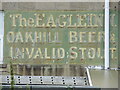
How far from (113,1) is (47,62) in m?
3.04

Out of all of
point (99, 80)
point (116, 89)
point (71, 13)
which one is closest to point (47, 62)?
point (71, 13)

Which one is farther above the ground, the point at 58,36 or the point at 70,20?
the point at 70,20

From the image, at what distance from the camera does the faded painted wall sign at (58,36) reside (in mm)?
9626

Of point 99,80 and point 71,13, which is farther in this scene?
point 71,13

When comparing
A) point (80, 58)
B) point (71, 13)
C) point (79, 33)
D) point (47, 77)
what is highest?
point (71, 13)

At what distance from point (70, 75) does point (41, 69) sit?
1001 millimetres

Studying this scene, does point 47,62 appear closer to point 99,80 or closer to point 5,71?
point 5,71

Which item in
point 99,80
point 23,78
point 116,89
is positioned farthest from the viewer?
point 23,78

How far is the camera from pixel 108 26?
376 inches

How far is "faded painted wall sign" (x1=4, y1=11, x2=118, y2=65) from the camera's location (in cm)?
963

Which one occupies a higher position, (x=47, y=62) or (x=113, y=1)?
Result: (x=113, y=1)

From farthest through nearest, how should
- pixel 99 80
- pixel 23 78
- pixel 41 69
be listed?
pixel 41 69 < pixel 23 78 < pixel 99 80

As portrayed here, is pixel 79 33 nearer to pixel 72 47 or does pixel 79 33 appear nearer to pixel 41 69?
pixel 72 47

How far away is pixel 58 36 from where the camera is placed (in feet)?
31.8
